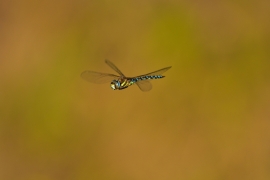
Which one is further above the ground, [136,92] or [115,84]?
[136,92]

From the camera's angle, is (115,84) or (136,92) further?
(136,92)

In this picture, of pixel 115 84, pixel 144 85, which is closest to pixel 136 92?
pixel 144 85

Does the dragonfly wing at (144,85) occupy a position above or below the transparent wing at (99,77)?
below

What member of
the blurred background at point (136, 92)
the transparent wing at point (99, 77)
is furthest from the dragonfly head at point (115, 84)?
the blurred background at point (136, 92)

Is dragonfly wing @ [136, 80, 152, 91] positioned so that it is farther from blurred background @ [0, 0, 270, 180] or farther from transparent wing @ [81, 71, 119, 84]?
blurred background @ [0, 0, 270, 180]

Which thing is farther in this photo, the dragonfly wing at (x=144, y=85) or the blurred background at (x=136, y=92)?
the blurred background at (x=136, y=92)

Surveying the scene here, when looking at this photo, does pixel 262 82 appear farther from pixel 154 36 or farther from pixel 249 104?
pixel 154 36

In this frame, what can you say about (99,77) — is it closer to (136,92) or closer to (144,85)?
(144,85)

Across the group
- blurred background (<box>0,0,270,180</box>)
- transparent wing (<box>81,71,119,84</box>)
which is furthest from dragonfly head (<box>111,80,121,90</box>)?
blurred background (<box>0,0,270,180</box>)

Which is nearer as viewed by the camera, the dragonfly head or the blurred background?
the dragonfly head

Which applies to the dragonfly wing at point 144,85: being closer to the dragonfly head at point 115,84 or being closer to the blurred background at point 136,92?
the dragonfly head at point 115,84
